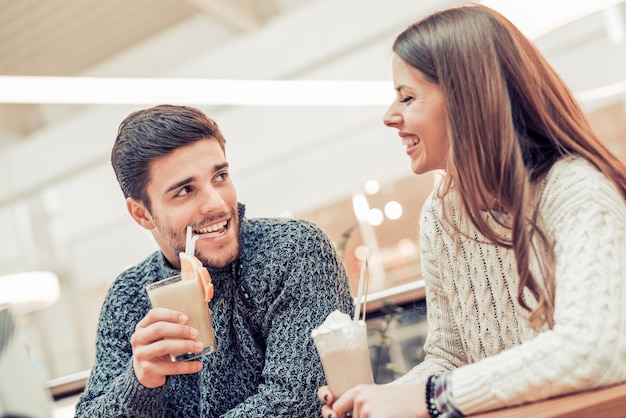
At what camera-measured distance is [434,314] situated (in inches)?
69.7

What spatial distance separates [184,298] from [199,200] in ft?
1.22

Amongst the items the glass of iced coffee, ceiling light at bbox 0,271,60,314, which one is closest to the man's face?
the glass of iced coffee

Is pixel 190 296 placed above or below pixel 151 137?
below

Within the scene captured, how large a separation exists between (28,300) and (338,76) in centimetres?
379

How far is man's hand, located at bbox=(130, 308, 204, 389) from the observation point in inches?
59.6

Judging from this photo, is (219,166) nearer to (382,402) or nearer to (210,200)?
(210,200)

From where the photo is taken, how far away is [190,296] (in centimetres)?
157

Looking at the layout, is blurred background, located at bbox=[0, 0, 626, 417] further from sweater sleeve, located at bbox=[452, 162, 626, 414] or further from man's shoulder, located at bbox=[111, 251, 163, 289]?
sweater sleeve, located at bbox=[452, 162, 626, 414]

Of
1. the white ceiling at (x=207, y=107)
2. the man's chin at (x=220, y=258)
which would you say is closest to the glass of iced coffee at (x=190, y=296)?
the man's chin at (x=220, y=258)

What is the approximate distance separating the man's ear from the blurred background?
271 centimetres

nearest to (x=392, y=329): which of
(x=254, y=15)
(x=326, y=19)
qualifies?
(x=326, y=19)

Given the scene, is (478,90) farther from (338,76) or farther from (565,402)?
(338,76)

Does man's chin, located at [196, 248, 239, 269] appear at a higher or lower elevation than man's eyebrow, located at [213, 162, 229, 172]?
lower

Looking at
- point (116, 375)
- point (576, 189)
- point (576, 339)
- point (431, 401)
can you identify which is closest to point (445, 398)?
point (431, 401)
